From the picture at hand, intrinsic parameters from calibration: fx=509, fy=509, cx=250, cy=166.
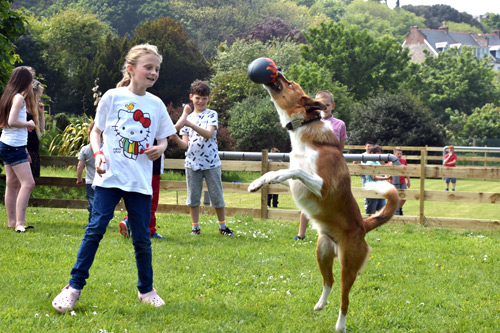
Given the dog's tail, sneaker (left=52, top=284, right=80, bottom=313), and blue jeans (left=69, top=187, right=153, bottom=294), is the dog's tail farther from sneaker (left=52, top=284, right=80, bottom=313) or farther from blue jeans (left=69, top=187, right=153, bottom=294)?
sneaker (left=52, top=284, right=80, bottom=313)

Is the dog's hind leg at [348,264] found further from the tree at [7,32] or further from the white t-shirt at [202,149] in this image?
the tree at [7,32]

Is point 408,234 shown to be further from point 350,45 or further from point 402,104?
point 350,45

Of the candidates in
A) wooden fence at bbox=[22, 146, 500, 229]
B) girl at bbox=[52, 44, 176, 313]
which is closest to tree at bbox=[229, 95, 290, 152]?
wooden fence at bbox=[22, 146, 500, 229]

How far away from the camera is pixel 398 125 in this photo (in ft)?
96.8

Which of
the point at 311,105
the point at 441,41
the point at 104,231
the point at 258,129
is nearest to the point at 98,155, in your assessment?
the point at 104,231

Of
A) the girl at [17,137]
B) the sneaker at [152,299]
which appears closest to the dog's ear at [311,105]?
the sneaker at [152,299]

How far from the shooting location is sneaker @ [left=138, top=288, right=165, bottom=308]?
4.14 metres

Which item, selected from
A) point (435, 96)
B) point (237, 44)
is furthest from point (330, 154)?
point (435, 96)

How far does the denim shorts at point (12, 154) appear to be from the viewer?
670 cm

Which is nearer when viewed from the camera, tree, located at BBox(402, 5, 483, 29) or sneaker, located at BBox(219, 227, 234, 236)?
sneaker, located at BBox(219, 227, 234, 236)

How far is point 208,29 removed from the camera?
74.9m

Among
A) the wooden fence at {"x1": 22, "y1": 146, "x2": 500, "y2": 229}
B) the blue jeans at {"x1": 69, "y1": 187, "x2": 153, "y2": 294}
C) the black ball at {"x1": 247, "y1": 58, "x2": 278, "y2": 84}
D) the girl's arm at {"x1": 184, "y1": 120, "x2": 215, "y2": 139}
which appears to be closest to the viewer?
the blue jeans at {"x1": 69, "y1": 187, "x2": 153, "y2": 294}

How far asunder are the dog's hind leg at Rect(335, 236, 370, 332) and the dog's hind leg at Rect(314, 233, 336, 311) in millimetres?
149

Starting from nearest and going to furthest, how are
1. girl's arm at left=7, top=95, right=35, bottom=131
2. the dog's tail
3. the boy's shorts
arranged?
the dog's tail → girl's arm at left=7, top=95, right=35, bottom=131 → the boy's shorts
